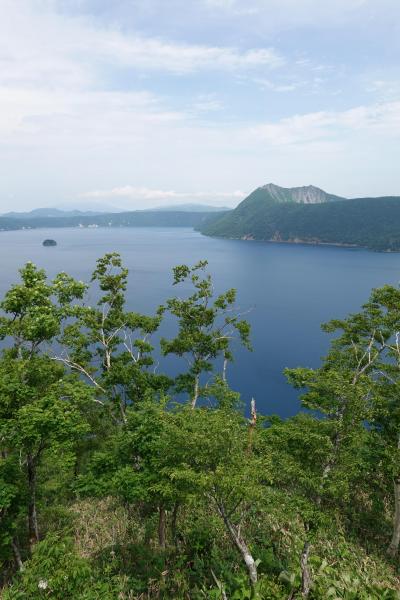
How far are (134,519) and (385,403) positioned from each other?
17.4m

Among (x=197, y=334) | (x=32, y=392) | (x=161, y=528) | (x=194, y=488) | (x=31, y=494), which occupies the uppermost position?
(x=32, y=392)

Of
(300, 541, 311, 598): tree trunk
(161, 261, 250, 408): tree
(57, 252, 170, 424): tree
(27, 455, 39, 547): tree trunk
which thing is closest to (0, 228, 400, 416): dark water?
(161, 261, 250, 408): tree

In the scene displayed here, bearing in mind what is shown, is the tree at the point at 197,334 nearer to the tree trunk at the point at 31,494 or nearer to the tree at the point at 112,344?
the tree at the point at 112,344

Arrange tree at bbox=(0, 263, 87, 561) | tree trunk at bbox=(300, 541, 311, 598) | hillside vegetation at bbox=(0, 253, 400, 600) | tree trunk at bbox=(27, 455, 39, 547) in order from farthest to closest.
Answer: tree trunk at bbox=(27, 455, 39, 547) < tree at bbox=(0, 263, 87, 561) < hillside vegetation at bbox=(0, 253, 400, 600) < tree trunk at bbox=(300, 541, 311, 598)

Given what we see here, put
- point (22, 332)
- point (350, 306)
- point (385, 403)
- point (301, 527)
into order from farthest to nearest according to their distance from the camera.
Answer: point (350, 306) < point (385, 403) < point (301, 527) < point (22, 332)

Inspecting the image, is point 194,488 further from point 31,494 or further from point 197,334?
point 197,334

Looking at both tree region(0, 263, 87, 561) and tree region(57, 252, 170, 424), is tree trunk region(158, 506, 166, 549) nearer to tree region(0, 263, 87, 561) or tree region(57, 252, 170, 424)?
tree region(0, 263, 87, 561)

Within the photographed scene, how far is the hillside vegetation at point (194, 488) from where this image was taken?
14.9 metres

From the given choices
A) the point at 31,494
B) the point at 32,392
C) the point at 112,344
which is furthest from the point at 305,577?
the point at 112,344

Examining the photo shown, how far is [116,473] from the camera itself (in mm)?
18375

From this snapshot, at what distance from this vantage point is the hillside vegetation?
14.9 meters

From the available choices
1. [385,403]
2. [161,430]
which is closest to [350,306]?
[385,403]

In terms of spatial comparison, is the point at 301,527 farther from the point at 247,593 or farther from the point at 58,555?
the point at 58,555

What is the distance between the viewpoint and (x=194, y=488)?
15398 millimetres
